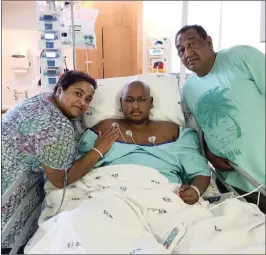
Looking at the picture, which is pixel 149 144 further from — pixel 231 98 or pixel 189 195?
pixel 231 98

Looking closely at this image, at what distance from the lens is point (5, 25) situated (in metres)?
3.60

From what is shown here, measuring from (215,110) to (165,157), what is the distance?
529 mm

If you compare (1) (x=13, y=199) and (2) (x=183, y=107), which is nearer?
(1) (x=13, y=199)

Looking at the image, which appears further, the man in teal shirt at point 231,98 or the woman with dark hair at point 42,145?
the woman with dark hair at point 42,145

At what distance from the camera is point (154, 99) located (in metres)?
1.64

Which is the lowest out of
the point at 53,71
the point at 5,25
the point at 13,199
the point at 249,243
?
the point at 13,199

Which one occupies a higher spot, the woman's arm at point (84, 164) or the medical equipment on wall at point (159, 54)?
the medical equipment on wall at point (159, 54)

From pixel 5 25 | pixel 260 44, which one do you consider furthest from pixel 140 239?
pixel 5 25

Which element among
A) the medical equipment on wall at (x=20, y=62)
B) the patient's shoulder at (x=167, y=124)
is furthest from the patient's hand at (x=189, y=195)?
the medical equipment on wall at (x=20, y=62)

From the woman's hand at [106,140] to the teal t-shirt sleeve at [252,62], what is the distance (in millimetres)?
689

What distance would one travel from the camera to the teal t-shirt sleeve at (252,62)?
67cm

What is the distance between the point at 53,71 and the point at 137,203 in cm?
166

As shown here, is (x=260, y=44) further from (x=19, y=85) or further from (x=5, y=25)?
(x=5, y=25)

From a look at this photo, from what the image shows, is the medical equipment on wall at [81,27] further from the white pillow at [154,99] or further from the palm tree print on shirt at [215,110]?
the palm tree print on shirt at [215,110]
